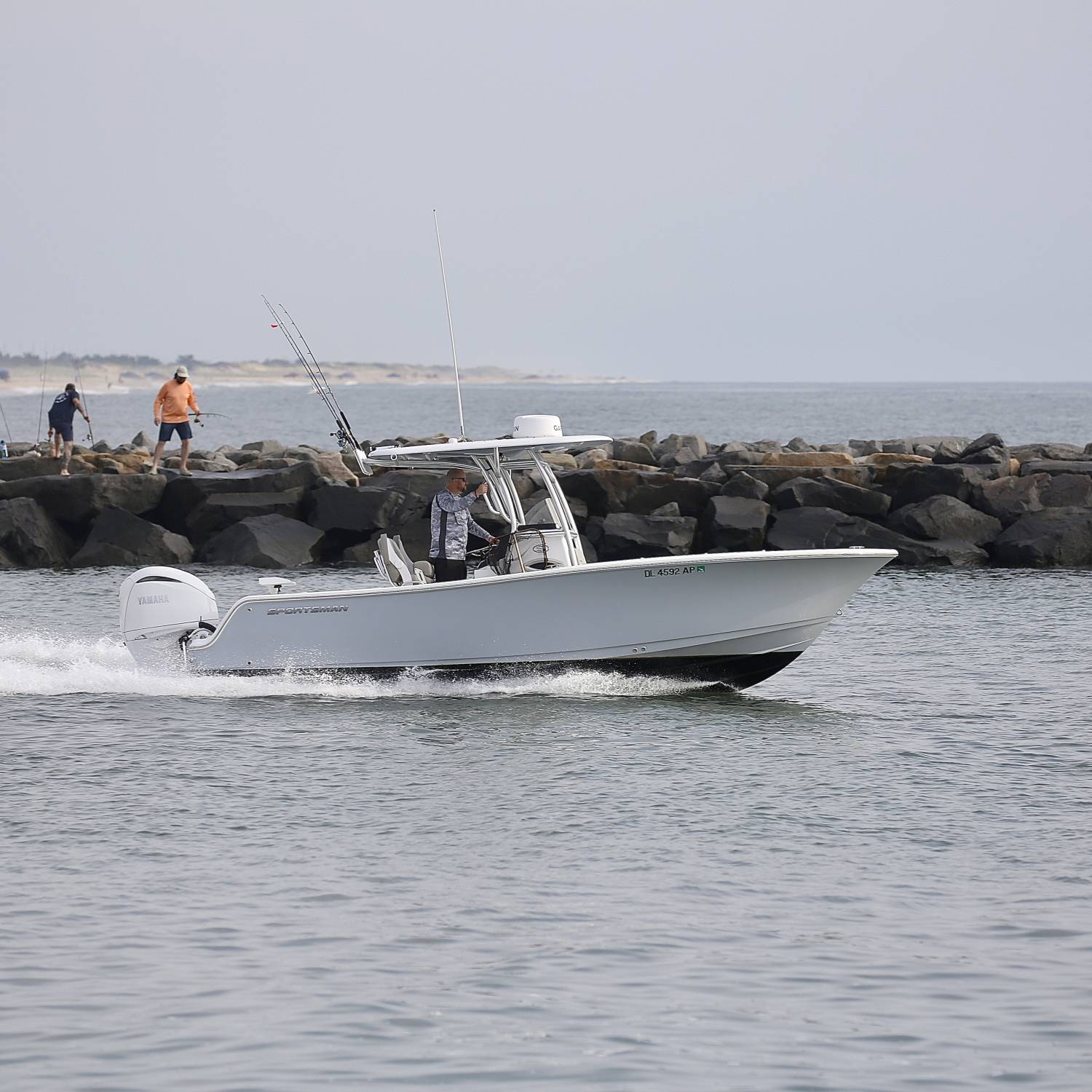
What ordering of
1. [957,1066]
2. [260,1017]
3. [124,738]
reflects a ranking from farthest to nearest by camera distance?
[124,738]
[260,1017]
[957,1066]

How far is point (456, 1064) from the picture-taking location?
6359mm

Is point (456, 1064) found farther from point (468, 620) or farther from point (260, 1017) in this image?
point (468, 620)

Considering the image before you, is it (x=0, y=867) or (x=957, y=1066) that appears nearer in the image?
(x=957, y=1066)

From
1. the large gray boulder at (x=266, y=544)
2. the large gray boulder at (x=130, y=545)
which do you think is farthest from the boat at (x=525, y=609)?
the large gray boulder at (x=130, y=545)

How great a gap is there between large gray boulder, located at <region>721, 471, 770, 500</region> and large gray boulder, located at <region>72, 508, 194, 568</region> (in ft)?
28.6

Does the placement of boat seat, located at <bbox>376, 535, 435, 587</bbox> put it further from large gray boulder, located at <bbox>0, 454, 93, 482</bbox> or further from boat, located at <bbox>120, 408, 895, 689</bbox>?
large gray boulder, located at <bbox>0, 454, 93, 482</bbox>

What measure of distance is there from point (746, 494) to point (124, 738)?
1422 centimetres

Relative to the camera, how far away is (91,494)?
86.0ft

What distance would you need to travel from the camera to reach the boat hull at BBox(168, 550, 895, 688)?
44.8 feet

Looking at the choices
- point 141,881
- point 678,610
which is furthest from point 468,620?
point 141,881

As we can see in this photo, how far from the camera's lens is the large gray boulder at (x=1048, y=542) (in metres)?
23.9

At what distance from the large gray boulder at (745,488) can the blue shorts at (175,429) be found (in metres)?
8.76

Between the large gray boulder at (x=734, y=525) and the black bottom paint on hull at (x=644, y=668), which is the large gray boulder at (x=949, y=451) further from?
the black bottom paint on hull at (x=644, y=668)

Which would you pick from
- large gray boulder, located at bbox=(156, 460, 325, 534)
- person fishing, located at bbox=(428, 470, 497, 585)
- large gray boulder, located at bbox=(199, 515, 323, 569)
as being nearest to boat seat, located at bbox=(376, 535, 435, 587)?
person fishing, located at bbox=(428, 470, 497, 585)
